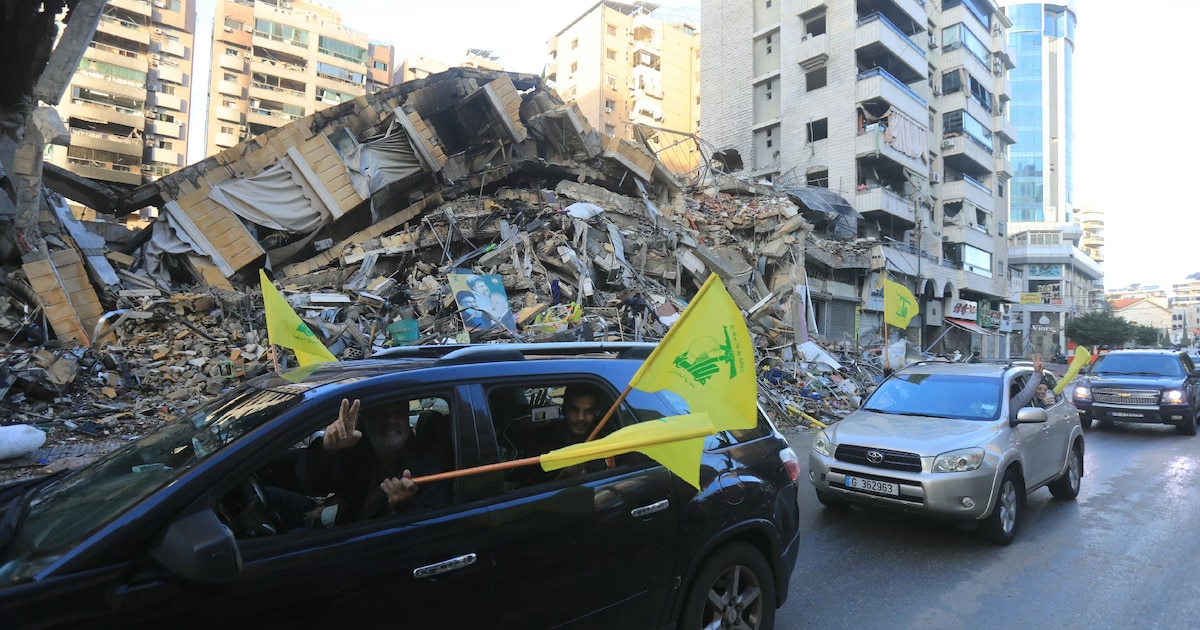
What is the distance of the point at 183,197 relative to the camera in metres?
14.5

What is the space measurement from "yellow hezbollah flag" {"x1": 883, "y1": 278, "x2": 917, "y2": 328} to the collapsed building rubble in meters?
2.56

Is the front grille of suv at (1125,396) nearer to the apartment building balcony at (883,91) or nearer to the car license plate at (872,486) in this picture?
the car license plate at (872,486)

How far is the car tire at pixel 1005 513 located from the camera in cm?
514

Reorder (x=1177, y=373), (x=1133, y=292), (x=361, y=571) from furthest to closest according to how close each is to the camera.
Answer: (x=1133, y=292) < (x=1177, y=373) < (x=361, y=571)

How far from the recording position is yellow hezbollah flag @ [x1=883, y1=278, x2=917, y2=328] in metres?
11.6

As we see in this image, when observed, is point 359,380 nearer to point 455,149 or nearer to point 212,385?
point 212,385

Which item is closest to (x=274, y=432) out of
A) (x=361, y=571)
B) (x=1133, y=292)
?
(x=361, y=571)

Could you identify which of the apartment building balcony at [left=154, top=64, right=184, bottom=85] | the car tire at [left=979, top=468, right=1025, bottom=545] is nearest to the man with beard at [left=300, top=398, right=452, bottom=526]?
the car tire at [left=979, top=468, right=1025, bottom=545]

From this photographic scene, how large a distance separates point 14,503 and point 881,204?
35.1m

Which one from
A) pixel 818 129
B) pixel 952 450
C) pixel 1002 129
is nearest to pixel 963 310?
pixel 818 129

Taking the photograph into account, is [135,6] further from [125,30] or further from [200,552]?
[200,552]

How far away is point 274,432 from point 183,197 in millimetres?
15398

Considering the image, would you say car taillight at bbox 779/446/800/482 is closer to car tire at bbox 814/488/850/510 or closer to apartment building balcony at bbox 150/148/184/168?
car tire at bbox 814/488/850/510

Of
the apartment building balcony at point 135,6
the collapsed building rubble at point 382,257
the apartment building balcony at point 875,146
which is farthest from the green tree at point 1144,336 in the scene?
the apartment building balcony at point 135,6
